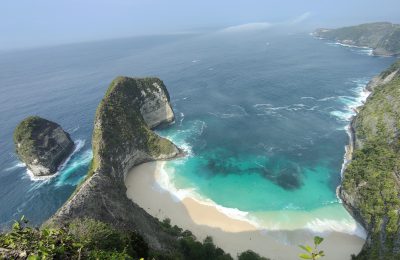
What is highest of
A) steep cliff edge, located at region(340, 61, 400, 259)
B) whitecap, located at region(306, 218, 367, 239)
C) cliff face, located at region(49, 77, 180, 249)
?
cliff face, located at region(49, 77, 180, 249)

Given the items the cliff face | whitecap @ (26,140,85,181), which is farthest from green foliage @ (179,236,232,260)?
whitecap @ (26,140,85,181)

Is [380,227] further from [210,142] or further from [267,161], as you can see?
[210,142]

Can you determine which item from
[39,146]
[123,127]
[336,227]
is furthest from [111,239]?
[39,146]

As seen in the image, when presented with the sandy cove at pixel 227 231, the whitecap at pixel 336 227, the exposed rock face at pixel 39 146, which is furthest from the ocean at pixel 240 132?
the exposed rock face at pixel 39 146

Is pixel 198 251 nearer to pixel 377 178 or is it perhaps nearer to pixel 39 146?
pixel 377 178

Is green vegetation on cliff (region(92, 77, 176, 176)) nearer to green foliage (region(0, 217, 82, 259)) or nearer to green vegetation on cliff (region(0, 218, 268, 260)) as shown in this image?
green vegetation on cliff (region(0, 218, 268, 260))
